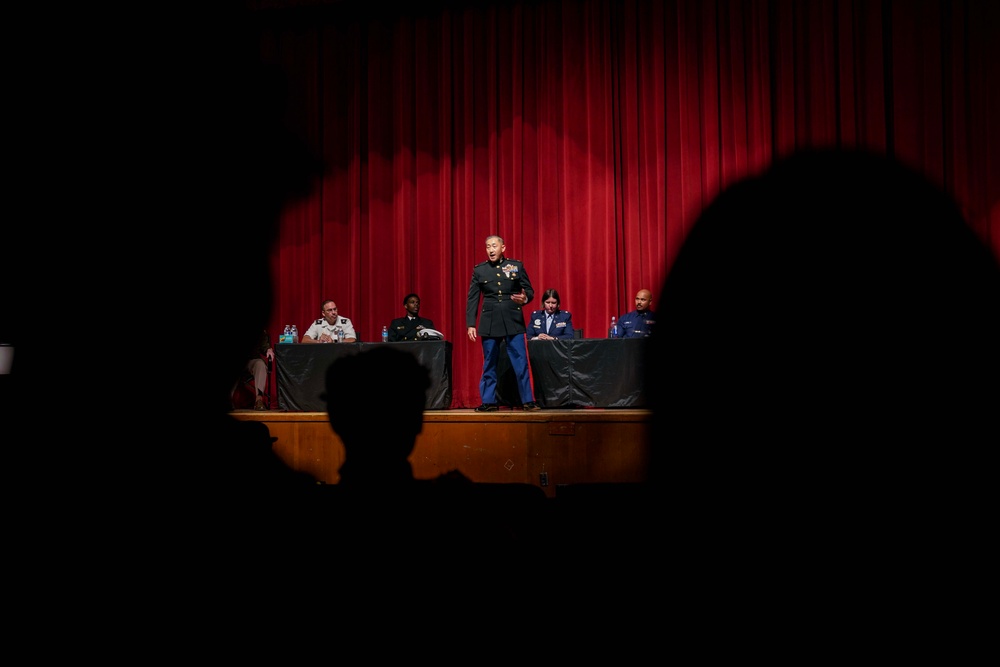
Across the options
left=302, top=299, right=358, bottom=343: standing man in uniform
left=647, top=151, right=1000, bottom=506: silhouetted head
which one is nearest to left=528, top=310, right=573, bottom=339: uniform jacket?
left=647, top=151, right=1000, bottom=506: silhouetted head

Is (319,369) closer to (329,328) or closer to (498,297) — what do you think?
(329,328)

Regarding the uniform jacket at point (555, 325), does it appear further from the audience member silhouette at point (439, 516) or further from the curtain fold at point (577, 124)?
the audience member silhouette at point (439, 516)

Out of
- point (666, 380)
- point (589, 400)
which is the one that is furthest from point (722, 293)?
point (589, 400)

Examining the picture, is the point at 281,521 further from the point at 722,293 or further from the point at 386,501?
the point at 722,293

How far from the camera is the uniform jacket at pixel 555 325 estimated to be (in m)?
5.79

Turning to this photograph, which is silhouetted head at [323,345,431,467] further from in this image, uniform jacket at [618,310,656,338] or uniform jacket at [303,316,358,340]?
uniform jacket at [618,310,656,338]

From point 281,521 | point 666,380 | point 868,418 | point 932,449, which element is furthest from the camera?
point 666,380

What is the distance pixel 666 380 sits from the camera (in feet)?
16.1

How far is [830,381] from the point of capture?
495 centimetres

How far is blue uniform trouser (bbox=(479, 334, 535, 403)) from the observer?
500cm

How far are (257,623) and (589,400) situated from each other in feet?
14.1

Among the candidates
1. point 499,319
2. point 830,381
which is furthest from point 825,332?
point 499,319

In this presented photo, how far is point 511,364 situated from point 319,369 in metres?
1.64

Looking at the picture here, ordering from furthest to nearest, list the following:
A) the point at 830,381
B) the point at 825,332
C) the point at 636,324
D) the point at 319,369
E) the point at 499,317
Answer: the point at 636,324 → the point at 825,332 → the point at 319,369 → the point at 499,317 → the point at 830,381
